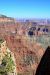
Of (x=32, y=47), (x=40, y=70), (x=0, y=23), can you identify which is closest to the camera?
(x=40, y=70)

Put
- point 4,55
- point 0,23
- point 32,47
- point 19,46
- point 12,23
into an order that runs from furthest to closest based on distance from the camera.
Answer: point 12,23 < point 0,23 < point 32,47 < point 19,46 < point 4,55

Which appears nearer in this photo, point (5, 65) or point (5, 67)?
point (5, 67)

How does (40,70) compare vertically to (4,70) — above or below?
above

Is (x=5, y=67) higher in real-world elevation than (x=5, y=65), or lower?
higher

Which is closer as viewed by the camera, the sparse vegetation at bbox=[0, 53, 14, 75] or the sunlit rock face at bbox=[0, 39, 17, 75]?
the sparse vegetation at bbox=[0, 53, 14, 75]

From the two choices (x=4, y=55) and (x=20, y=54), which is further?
(x=20, y=54)

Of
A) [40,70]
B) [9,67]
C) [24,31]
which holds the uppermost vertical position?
[40,70]

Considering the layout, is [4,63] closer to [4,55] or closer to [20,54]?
[4,55]

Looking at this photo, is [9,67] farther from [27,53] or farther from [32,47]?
→ [32,47]

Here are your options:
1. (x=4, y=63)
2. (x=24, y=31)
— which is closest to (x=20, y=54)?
(x=4, y=63)

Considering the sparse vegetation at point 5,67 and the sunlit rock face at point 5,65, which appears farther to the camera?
the sunlit rock face at point 5,65
